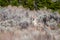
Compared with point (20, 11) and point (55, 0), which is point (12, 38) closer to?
point (20, 11)

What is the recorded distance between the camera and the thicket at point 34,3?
26.0 feet

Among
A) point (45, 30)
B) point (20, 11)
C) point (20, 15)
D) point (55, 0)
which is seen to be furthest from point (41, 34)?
point (55, 0)

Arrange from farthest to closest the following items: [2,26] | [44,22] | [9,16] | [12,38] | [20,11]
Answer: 1. [20,11]
2. [9,16]
3. [44,22]
4. [2,26]
5. [12,38]

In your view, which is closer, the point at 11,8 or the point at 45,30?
the point at 45,30

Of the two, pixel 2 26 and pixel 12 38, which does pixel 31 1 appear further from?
pixel 12 38

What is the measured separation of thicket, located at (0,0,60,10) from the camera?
791cm

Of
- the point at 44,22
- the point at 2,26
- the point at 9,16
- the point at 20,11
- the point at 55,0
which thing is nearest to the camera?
the point at 2,26

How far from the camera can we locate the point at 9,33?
5109 mm

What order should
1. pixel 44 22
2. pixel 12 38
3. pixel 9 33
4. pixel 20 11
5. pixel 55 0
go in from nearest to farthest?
pixel 12 38 < pixel 9 33 < pixel 44 22 < pixel 20 11 < pixel 55 0

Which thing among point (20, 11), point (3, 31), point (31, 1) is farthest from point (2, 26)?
point (31, 1)

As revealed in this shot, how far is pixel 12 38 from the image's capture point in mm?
4688

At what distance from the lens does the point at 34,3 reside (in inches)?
319

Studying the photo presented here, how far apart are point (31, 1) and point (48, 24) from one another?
236 centimetres

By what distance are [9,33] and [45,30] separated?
0.79 m
